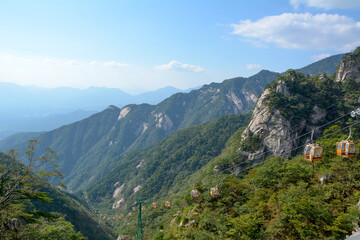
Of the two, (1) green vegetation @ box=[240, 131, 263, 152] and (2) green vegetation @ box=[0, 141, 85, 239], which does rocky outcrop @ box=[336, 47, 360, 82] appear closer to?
(1) green vegetation @ box=[240, 131, 263, 152]

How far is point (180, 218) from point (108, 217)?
8863cm

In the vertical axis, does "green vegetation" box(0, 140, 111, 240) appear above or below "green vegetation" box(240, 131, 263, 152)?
above

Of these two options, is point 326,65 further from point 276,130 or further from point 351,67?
point 276,130

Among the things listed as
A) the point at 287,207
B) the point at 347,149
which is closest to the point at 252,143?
the point at 347,149

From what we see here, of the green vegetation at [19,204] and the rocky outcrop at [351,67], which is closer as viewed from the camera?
the green vegetation at [19,204]

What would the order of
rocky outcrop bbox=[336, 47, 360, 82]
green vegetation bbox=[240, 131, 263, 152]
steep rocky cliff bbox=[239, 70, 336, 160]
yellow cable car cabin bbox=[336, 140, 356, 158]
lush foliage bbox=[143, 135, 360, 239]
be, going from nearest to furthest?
1. lush foliage bbox=[143, 135, 360, 239]
2. yellow cable car cabin bbox=[336, 140, 356, 158]
3. steep rocky cliff bbox=[239, 70, 336, 160]
4. green vegetation bbox=[240, 131, 263, 152]
5. rocky outcrop bbox=[336, 47, 360, 82]

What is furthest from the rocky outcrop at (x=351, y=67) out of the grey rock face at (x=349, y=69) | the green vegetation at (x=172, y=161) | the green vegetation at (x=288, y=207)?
the green vegetation at (x=172, y=161)

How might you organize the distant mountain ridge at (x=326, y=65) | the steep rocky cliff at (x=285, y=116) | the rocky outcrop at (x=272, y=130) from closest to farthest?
1. the rocky outcrop at (x=272, y=130)
2. the steep rocky cliff at (x=285, y=116)
3. the distant mountain ridge at (x=326, y=65)

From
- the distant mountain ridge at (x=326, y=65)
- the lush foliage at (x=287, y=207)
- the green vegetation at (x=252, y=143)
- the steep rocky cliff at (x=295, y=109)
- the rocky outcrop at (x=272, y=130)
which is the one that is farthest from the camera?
the distant mountain ridge at (x=326, y=65)

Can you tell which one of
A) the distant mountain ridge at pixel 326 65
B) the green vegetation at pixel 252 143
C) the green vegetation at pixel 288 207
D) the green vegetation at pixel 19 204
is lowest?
the green vegetation at pixel 252 143

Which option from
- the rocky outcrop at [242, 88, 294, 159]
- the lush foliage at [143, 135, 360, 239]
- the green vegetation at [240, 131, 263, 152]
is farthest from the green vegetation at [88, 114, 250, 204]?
the lush foliage at [143, 135, 360, 239]

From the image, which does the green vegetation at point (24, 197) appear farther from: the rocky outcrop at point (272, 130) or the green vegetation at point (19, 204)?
the rocky outcrop at point (272, 130)

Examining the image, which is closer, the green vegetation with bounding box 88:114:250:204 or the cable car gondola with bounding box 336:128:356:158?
the cable car gondola with bounding box 336:128:356:158

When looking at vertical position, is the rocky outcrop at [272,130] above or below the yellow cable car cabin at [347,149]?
below
